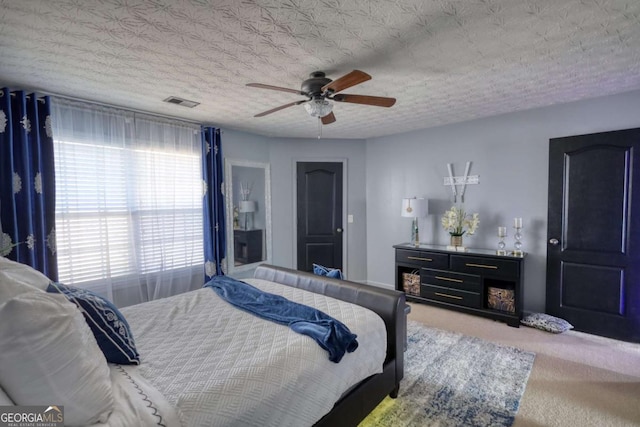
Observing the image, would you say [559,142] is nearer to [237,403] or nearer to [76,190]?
[237,403]

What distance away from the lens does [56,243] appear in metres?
2.86

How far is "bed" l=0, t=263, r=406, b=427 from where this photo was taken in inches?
41.6

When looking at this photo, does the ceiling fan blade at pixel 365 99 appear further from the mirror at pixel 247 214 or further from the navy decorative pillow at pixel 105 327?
the mirror at pixel 247 214

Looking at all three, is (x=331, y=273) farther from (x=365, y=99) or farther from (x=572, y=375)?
(x=572, y=375)

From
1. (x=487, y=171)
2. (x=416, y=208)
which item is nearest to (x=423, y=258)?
(x=416, y=208)

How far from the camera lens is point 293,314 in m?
2.01

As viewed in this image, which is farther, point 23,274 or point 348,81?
point 348,81

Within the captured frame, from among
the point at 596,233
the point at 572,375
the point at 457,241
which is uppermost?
the point at 596,233

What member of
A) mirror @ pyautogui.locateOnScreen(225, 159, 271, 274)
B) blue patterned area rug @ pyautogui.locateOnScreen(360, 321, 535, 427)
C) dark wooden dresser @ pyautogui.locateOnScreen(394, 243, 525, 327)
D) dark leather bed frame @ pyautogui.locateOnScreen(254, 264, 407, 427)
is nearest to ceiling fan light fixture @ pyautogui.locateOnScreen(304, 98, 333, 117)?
dark leather bed frame @ pyautogui.locateOnScreen(254, 264, 407, 427)

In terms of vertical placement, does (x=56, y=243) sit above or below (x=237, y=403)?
above

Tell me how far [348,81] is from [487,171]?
2744mm

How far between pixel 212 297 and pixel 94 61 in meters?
1.96

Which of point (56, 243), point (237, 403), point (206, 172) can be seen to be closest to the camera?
point (237, 403)

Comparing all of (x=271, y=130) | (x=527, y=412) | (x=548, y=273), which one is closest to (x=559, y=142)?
(x=548, y=273)
